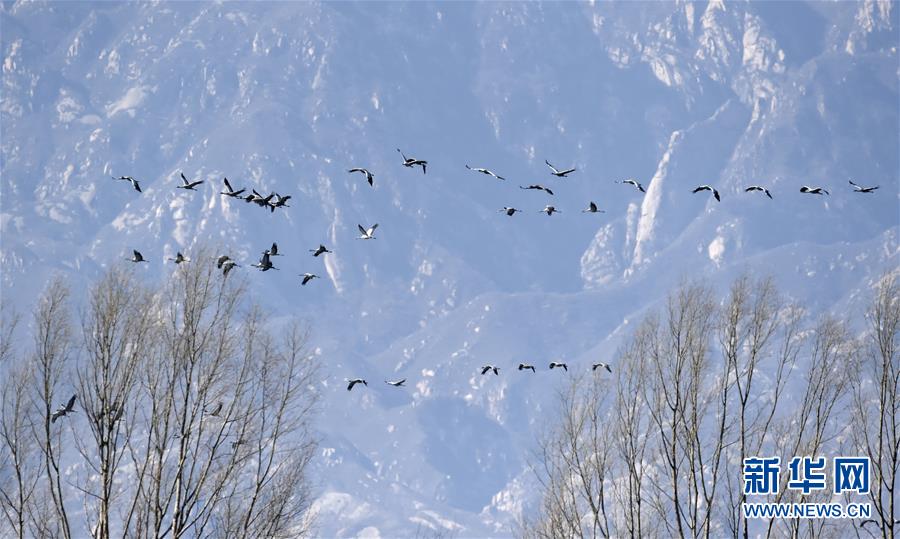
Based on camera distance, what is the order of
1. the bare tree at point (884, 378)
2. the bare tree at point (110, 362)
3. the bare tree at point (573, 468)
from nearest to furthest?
the bare tree at point (110, 362) → the bare tree at point (884, 378) → the bare tree at point (573, 468)

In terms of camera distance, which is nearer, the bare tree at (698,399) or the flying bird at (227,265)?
the flying bird at (227,265)

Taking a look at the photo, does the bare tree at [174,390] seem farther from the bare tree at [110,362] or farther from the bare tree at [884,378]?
the bare tree at [884,378]

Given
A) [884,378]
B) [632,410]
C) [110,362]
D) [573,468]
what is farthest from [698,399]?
[110,362]

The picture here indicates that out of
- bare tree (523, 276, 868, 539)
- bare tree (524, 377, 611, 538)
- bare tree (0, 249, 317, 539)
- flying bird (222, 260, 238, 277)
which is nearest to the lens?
bare tree (0, 249, 317, 539)

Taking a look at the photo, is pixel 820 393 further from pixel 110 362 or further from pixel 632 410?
pixel 110 362

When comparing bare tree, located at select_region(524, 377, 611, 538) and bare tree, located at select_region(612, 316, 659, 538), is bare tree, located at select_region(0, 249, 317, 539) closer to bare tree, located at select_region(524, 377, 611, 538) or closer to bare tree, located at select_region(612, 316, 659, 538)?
bare tree, located at select_region(524, 377, 611, 538)

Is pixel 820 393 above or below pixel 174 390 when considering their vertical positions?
above

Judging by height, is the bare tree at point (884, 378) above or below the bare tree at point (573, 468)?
above

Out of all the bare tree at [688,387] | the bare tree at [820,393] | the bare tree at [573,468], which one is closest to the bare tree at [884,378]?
the bare tree at [820,393]

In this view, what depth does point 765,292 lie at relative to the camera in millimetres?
55188

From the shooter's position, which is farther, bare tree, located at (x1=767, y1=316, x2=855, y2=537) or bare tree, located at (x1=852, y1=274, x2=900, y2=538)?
bare tree, located at (x1=767, y1=316, x2=855, y2=537)

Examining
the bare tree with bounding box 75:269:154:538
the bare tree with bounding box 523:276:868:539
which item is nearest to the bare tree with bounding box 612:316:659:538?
the bare tree with bounding box 523:276:868:539

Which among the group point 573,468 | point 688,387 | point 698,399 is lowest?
point 573,468

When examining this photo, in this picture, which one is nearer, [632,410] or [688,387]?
[688,387]
